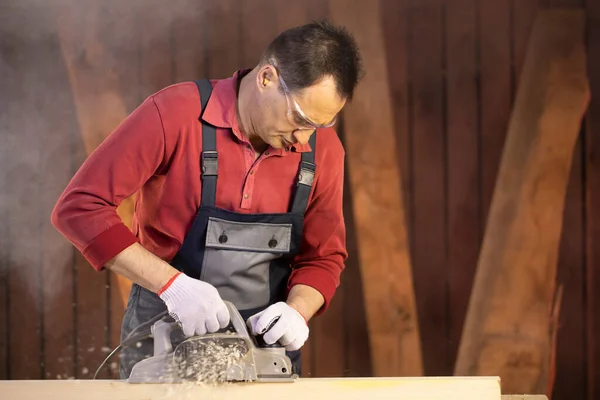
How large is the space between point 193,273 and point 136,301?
0.21 metres

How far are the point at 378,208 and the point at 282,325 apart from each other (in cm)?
139

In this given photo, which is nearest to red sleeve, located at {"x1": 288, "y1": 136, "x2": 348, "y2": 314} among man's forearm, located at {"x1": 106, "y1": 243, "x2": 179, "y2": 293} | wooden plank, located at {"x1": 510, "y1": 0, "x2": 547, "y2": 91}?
man's forearm, located at {"x1": 106, "y1": 243, "x2": 179, "y2": 293}

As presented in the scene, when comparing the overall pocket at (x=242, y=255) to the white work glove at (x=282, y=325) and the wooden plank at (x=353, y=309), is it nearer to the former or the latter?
the white work glove at (x=282, y=325)

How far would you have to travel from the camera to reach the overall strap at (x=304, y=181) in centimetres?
206

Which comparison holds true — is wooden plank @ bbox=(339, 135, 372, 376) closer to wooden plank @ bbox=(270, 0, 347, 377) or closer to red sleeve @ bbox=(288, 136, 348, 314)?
wooden plank @ bbox=(270, 0, 347, 377)

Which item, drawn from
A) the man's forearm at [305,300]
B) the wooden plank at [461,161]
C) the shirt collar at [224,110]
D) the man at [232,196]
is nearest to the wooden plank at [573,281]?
the wooden plank at [461,161]

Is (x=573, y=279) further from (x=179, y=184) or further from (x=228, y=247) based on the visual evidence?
(x=179, y=184)

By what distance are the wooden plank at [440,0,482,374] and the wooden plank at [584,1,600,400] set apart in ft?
1.55

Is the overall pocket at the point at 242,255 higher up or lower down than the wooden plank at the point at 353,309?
higher up

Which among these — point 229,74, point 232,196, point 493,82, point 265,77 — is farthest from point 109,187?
point 493,82

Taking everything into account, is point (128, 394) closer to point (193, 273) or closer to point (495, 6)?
point (193, 273)

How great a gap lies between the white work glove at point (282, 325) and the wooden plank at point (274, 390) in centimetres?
17

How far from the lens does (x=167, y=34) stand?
314cm

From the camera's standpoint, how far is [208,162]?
6.44 feet
